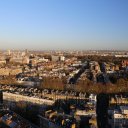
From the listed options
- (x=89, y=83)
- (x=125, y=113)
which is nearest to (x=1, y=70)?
(x=89, y=83)

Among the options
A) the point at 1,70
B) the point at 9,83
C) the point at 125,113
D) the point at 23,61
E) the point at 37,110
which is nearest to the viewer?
the point at 125,113

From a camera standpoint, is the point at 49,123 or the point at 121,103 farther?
the point at 121,103

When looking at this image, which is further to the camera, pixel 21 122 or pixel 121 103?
pixel 121 103

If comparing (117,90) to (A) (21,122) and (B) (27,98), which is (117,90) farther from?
(A) (21,122)

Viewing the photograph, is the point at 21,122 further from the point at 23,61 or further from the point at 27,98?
the point at 23,61

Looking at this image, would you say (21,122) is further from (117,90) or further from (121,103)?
(117,90)

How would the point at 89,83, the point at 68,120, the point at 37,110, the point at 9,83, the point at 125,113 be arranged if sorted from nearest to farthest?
the point at 68,120 → the point at 125,113 → the point at 37,110 → the point at 89,83 → the point at 9,83

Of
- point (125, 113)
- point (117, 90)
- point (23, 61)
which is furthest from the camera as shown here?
point (23, 61)

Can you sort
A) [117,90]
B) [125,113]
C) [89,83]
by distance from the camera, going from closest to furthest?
[125,113] < [117,90] < [89,83]

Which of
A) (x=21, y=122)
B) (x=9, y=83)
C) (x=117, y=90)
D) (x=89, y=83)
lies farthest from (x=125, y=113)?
(x=9, y=83)

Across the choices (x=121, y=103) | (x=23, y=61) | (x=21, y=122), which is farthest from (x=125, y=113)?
(x=23, y=61)
